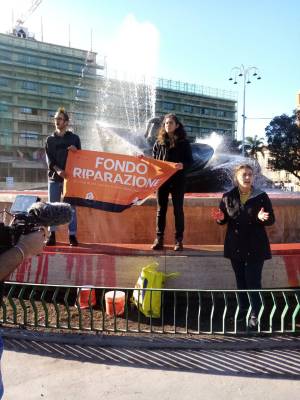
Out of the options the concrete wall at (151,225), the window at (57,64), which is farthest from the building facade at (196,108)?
the concrete wall at (151,225)

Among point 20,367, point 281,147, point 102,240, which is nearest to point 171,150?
point 102,240

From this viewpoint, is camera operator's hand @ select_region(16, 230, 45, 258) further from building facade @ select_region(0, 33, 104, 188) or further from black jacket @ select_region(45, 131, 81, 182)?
building facade @ select_region(0, 33, 104, 188)

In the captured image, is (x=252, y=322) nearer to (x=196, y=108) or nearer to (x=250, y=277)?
(x=250, y=277)

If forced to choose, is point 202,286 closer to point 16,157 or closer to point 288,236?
point 288,236

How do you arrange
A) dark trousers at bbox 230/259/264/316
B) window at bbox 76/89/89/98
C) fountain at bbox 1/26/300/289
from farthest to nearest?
window at bbox 76/89/89/98, fountain at bbox 1/26/300/289, dark trousers at bbox 230/259/264/316

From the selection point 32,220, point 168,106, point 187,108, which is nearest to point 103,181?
point 32,220

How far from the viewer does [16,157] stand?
8269cm

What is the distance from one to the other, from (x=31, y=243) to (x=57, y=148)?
4.41m

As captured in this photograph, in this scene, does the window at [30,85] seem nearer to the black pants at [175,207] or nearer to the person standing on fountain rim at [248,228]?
the black pants at [175,207]

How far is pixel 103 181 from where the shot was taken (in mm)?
6852

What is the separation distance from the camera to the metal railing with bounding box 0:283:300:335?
4.74m

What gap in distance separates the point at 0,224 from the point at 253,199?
328 cm

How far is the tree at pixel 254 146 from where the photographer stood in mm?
79906

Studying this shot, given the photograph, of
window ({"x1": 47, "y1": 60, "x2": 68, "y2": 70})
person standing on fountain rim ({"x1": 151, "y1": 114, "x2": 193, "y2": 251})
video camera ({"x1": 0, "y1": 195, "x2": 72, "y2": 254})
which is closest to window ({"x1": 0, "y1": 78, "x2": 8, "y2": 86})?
window ({"x1": 47, "y1": 60, "x2": 68, "y2": 70})
